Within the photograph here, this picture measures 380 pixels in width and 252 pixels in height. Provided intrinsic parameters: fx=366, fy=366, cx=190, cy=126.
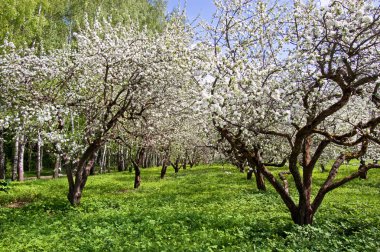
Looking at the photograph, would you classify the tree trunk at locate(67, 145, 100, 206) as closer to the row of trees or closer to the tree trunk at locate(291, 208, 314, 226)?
the row of trees

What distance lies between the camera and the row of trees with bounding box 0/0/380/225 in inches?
348

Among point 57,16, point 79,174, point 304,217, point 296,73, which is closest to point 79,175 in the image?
point 79,174

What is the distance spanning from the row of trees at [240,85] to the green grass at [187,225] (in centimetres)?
146

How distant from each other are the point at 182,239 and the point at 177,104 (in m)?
7.47

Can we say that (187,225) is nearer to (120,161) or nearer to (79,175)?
(79,175)

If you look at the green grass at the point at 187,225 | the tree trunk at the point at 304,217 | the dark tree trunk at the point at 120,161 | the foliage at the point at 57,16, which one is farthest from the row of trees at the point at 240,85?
the dark tree trunk at the point at 120,161

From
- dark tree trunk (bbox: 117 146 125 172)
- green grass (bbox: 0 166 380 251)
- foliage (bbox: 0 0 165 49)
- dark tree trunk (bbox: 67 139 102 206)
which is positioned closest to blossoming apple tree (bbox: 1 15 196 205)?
dark tree trunk (bbox: 67 139 102 206)

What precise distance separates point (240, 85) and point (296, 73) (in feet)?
5.89

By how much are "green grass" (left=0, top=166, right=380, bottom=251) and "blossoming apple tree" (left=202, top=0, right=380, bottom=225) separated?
1.73 metres

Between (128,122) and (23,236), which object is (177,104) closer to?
(128,122)

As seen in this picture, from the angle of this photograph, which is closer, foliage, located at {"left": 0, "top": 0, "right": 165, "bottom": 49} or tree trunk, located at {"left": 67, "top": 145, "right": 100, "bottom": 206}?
tree trunk, located at {"left": 67, "top": 145, "right": 100, "bottom": 206}

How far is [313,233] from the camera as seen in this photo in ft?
35.9

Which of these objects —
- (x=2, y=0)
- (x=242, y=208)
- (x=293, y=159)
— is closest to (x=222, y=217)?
(x=242, y=208)

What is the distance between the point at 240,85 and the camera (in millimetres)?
9219
